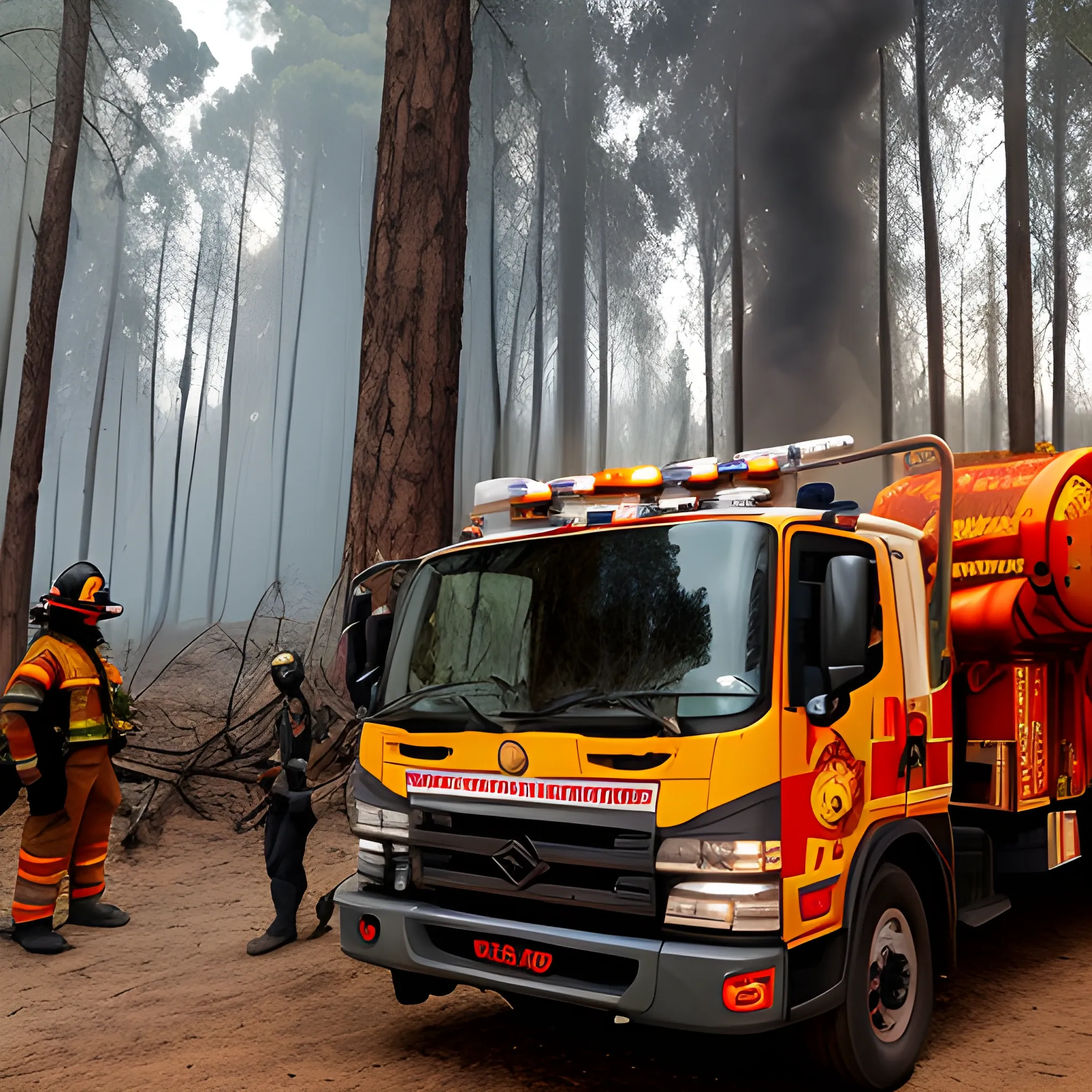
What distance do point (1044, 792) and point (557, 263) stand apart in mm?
18352

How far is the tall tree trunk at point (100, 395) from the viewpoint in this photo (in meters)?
28.2

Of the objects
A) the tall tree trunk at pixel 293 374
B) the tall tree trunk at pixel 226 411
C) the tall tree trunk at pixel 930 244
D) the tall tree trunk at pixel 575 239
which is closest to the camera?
the tall tree trunk at pixel 930 244

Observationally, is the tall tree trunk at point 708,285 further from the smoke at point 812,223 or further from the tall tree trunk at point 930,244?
the tall tree trunk at point 930,244

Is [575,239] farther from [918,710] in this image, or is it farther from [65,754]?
[918,710]

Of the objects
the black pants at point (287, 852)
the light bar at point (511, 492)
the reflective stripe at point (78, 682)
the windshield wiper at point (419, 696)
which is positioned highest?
the light bar at point (511, 492)

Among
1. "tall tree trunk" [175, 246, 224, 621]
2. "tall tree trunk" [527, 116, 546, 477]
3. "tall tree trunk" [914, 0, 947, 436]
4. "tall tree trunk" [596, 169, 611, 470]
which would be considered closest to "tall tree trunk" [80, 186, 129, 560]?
"tall tree trunk" [175, 246, 224, 621]

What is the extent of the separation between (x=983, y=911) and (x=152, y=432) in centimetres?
2857

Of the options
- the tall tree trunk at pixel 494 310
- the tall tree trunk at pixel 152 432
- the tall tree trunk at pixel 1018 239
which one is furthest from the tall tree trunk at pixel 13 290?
the tall tree trunk at pixel 1018 239

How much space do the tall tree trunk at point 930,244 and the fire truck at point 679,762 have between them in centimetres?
1262

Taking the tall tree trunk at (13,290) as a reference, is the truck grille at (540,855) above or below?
below

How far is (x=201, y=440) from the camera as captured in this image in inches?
1134

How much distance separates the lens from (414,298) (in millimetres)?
9406

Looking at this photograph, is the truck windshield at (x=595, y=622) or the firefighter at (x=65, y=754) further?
the firefighter at (x=65, y=754)

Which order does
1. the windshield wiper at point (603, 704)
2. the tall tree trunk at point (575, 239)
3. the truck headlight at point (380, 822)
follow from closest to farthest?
the windshield wiper at point (603, 704), the truck headlight at point (380, 822), the tall tree trunk at point (575, 239)
